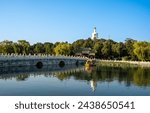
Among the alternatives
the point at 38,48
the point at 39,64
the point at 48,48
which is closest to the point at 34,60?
the point at 39,64

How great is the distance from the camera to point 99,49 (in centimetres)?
9781

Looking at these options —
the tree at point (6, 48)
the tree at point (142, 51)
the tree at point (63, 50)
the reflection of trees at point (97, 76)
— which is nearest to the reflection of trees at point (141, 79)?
the reflection of trees at point (97, 76)

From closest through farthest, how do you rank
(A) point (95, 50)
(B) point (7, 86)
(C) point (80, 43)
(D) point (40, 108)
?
1. (D) point (40, 108)
2. (B) point (7, 86)
3. (A) point (95, 50)
4. (C) point (80, 43)

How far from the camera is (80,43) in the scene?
374ft

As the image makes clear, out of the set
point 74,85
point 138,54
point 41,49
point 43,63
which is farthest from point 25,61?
point 41,49

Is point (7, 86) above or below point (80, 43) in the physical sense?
below

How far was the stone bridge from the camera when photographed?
1888 inches

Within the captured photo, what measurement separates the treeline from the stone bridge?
48.0ft

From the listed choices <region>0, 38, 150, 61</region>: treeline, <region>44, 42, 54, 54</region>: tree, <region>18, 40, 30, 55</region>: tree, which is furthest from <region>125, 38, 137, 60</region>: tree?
<region>18, 40, 30, 55</region>: tree

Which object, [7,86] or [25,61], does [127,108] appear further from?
[25,61]

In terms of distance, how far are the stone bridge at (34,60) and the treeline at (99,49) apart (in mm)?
14641

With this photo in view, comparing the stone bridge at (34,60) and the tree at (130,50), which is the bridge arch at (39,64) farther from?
the tree at (130,50)

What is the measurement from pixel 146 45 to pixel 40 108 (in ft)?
245

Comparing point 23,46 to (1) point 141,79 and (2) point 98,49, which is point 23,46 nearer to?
(2) point 98,49
